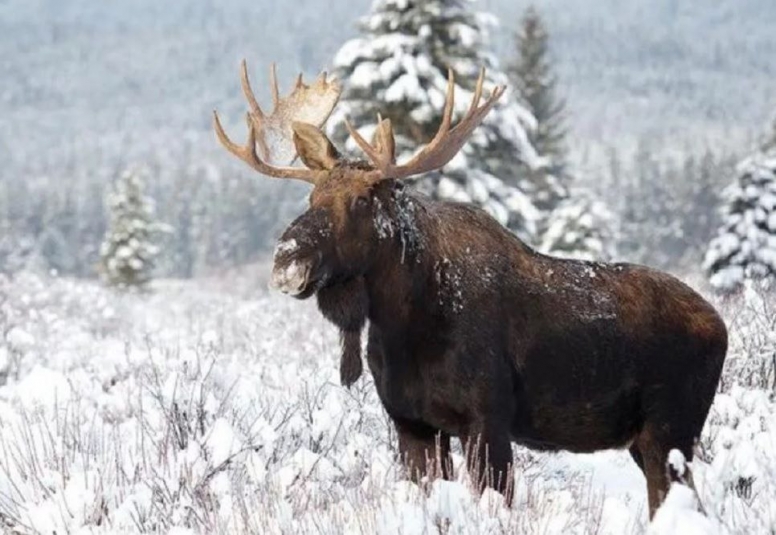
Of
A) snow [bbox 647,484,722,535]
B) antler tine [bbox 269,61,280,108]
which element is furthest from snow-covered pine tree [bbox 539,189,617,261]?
snow [bbox 647,484,722,535]

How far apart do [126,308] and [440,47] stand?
8308 mm

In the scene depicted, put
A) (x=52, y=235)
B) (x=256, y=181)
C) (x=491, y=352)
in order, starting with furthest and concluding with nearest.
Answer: (x=256, y=181) → (x=52, y=235) → (x=491, y=352)

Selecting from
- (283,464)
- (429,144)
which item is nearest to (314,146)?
(429,144)

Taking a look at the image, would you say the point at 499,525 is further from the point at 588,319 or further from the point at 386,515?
the point at 588,319

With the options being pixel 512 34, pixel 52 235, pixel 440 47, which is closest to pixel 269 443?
pixel 440 47

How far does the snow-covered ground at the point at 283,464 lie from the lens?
12.5 feet

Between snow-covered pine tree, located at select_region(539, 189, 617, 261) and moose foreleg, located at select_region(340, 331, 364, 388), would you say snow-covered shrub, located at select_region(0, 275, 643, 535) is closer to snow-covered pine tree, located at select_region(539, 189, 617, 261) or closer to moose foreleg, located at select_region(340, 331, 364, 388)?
moose foreleg, located at select_region(340, 331, 364, 388)

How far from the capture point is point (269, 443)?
211 inches

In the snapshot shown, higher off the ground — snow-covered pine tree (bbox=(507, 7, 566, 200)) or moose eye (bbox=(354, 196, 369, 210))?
snow-covered pine tree (bbox=(507, 7, 566, 200))

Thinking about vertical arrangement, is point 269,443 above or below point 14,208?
above

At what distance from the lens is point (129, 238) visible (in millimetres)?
45438

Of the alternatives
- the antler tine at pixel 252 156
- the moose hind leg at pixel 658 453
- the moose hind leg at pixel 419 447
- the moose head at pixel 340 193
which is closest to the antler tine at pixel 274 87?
the antler tine at pixel 252 156

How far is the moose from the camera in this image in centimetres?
454

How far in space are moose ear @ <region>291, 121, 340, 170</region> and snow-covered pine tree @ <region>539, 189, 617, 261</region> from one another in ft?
87.4
